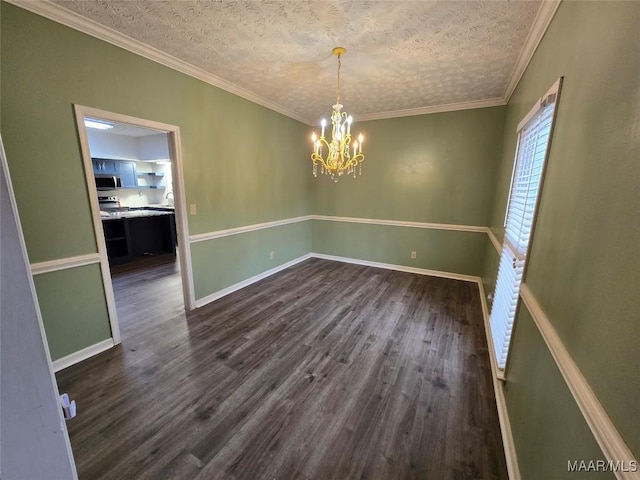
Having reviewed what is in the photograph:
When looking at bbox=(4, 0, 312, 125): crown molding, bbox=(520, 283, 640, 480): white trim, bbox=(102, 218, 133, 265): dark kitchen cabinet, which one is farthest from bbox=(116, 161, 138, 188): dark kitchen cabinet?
bbox=(520, 283, 640, 480): white trim

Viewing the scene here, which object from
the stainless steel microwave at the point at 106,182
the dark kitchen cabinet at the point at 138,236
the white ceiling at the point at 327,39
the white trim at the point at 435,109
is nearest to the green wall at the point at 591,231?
the white ceiling at the point at 327,39

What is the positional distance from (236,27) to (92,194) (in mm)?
1797

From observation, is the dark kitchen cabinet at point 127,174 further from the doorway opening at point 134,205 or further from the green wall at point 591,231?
the green wall at point 591,231

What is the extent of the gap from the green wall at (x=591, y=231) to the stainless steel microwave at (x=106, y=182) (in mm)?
Answer: 7967

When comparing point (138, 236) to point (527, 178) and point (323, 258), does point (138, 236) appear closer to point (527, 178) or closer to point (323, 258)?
point (323, 258)

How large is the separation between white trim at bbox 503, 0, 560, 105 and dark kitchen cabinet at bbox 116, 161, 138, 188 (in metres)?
7.94

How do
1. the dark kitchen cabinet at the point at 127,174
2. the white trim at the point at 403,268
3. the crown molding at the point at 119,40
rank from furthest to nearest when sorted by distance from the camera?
the dark kitchen cabinet at the point at 127,174
the white trim at the point at 403,268
the crown molding at the point at 119,40

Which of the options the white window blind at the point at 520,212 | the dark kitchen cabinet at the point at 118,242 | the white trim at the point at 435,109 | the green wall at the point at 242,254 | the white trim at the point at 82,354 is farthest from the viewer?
the dark kitchen cabinet at the point at 118,242

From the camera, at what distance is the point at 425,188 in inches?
165

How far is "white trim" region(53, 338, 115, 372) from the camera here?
6.77 feet

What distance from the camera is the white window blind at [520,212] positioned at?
1.58 meters

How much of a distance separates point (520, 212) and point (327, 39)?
2.09 metres

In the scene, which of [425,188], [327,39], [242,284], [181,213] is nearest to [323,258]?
[242,284]

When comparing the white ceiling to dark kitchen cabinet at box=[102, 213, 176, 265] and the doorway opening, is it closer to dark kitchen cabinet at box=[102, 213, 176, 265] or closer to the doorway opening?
the doorway opening
